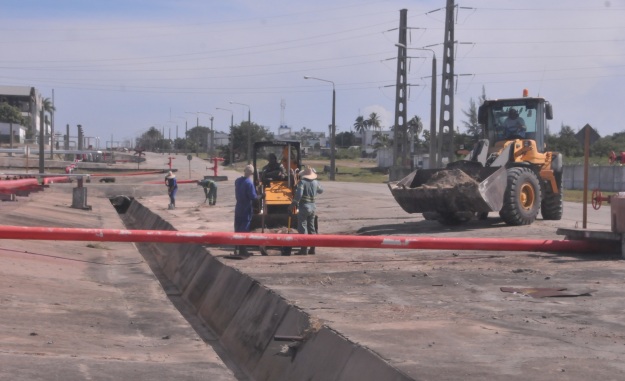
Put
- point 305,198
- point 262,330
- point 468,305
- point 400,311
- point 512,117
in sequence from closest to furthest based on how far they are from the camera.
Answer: point 400,311, point 468,305, point 262,330, point 305,198, point 512,117

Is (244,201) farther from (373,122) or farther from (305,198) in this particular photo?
(373,122)

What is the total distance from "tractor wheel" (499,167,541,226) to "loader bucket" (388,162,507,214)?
34 centimetres

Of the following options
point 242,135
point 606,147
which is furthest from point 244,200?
point 242,135

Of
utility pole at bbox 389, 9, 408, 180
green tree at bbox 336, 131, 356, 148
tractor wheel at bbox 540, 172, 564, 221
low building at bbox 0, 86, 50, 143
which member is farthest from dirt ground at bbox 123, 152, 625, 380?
green tree at bbox 336, 131, 356, 148

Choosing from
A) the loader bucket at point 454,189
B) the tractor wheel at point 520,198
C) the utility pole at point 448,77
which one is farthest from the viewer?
the utility pole at point 448,77

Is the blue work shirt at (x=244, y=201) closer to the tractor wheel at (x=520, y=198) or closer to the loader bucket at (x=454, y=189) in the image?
the loader bucket at (x=454, y=189)

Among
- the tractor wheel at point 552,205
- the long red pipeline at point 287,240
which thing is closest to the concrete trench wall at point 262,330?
the long red pipeline at point 287,240

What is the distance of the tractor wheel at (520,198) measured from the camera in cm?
2055

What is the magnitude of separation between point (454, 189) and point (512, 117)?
3408 millimetres

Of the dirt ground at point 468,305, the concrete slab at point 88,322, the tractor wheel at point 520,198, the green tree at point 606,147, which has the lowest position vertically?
the concrete slab at point 88,322

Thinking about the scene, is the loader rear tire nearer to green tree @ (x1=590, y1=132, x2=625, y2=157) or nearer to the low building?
green tree @ (x1=590, y1=132, x2=625, y2=157)

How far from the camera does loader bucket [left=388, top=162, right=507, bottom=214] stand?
19.9 meters

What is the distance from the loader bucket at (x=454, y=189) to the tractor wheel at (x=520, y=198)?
0.34 m

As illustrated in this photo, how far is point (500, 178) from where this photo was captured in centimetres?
2023
